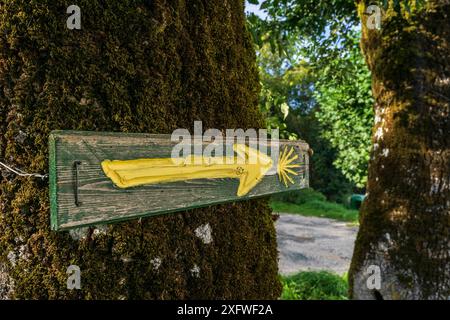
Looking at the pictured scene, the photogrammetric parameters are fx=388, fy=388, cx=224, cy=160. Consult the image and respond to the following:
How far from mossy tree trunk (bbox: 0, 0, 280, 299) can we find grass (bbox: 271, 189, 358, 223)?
12.6 m

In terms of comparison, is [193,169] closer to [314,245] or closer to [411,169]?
[411,169]

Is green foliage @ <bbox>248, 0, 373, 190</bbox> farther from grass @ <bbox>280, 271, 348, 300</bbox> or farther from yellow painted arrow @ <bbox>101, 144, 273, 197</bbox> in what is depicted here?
grass @ <bbox>280, 271, 348, 300</bbox>

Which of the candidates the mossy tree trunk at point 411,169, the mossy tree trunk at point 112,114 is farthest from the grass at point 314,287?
the mossy tree trunk at point 112,114

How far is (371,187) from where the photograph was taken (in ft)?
13.4

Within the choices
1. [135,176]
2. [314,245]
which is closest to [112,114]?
[135,176]

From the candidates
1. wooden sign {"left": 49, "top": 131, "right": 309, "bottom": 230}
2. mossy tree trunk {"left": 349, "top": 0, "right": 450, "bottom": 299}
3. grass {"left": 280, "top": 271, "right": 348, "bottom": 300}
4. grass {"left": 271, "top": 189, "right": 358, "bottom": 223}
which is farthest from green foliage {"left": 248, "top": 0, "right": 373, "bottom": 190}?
grass {"left": 271, "top": 189, "right": 358, "bottom": 223}

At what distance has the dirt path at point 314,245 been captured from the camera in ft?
26.5

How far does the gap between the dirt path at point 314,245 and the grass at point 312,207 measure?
1206 millimetres

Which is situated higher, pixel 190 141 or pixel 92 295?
pixel 190 141

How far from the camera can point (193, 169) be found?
4.59ft

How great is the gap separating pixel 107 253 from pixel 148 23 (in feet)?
2.84

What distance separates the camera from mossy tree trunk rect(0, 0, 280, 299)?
127 centimetres
